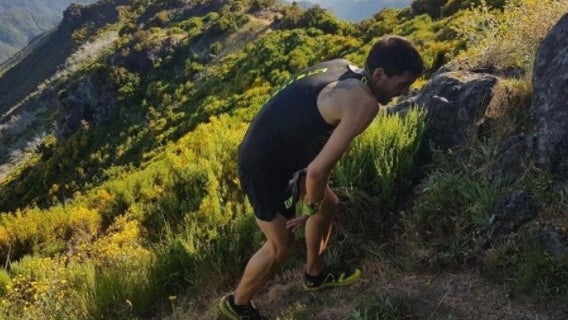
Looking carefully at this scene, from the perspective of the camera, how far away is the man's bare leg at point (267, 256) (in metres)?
3.25

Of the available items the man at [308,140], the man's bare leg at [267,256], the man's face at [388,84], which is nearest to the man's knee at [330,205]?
the man at [308,140]

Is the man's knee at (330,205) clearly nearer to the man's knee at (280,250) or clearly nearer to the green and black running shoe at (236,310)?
the man's knee at (280,250)

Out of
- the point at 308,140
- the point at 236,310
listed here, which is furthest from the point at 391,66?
the point at 236,310

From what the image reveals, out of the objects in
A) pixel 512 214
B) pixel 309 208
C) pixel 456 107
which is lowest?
pixel 512 214

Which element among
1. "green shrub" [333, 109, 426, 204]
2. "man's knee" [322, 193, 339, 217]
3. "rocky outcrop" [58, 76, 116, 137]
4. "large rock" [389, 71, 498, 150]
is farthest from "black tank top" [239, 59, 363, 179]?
"rocky outcrop" [58, 76, 116, 137]

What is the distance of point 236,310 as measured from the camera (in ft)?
11.5

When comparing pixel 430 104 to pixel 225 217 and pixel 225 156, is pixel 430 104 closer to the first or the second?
pixel 225 217

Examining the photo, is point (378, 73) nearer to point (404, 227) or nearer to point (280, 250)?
point (280, 250)

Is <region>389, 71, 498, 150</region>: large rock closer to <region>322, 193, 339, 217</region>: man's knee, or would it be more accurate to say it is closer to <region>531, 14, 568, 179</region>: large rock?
<region>531, 14, 568, 179</region>: large rock

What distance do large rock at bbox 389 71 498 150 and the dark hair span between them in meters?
1.62

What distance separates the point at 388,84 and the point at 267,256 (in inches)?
50.8

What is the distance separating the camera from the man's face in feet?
9.52

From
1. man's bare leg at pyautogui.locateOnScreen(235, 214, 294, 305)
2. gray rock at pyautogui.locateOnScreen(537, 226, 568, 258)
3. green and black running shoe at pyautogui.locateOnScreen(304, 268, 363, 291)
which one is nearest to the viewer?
gray rock at pyautogui.locateOnScreen(537, 226, 568, 258)

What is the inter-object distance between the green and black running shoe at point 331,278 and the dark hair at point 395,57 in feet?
4.55
